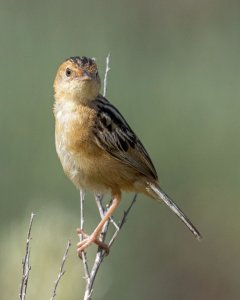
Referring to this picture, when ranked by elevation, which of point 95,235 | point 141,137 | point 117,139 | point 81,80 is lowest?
point 95,235

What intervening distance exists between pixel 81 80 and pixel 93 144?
481 mm

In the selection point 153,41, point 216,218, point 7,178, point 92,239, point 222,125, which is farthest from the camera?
point 153,41

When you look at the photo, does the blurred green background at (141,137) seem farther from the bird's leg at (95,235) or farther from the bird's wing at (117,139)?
the bird's wing at (117,139)

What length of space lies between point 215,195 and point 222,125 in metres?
0.99

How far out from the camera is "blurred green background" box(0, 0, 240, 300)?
10.1 metres

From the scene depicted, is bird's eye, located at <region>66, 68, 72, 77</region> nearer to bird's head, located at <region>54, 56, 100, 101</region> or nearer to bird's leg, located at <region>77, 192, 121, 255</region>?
bird's head, located at <region>54, 56, 100, 101</region>

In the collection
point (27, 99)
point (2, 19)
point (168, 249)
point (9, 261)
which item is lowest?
point (168, 249)

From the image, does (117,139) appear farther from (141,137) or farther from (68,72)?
(141,137)

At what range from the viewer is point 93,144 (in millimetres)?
7934

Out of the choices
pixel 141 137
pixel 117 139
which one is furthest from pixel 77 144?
pixel 141 137

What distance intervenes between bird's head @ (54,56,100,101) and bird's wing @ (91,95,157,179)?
0.31 ft

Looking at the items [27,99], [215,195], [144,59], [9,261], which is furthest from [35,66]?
[9,261]

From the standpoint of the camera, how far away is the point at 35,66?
1184 cm

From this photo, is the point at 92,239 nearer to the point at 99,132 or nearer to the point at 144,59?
the point at 99,132
